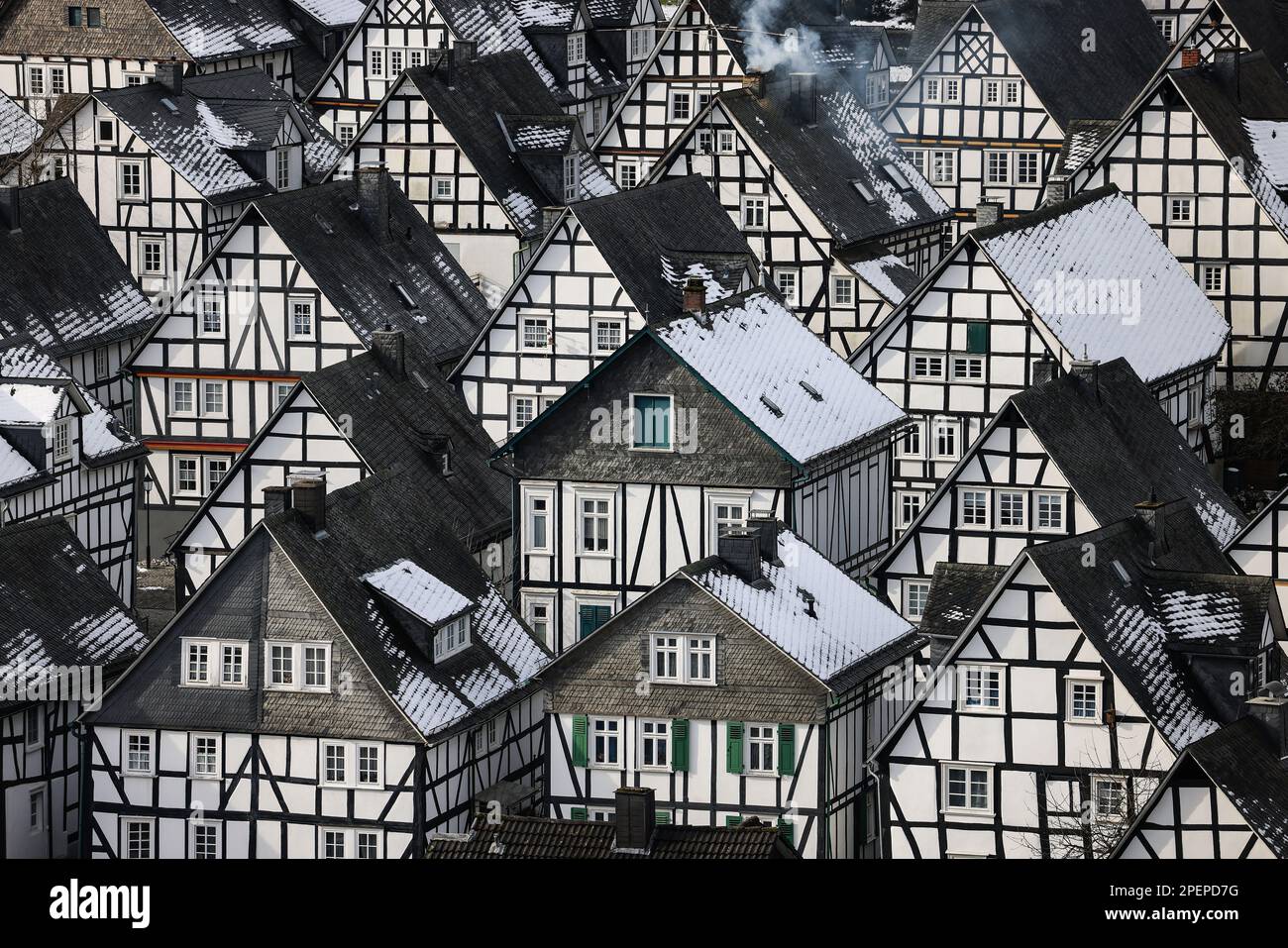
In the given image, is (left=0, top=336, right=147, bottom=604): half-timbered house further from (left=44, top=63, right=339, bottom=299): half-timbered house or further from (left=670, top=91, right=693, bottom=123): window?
(left=670, top=91, right=693, bottom=123): window

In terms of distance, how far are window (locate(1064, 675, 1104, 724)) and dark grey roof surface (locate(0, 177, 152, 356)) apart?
117 feet

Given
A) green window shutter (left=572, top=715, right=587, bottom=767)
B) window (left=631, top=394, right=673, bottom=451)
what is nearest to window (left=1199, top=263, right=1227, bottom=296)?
window (left=631, top=394, right=673, bottom=451)

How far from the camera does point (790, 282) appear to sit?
288ft

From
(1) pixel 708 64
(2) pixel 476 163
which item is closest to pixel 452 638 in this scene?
(2) pixel 476 163

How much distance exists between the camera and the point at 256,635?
181ft

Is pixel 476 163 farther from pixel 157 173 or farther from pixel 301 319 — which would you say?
pixel 301 319

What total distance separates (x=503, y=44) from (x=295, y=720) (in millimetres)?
57563

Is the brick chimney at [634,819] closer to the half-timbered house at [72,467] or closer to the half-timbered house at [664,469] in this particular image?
the half-timbered house at [664,469]

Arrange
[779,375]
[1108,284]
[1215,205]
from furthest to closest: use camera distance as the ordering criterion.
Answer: [1215,205] < [1108,284] < [779,375]

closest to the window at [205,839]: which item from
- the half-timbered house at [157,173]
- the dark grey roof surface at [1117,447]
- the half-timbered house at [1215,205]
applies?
the dark grey roof surface at [1117,447]

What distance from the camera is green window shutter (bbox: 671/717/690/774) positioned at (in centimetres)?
5662

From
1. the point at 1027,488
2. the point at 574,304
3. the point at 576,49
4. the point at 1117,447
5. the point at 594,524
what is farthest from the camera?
the point at 576,49

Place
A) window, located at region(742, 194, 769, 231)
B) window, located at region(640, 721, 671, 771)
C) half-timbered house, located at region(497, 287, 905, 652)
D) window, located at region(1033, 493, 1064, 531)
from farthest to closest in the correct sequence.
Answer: window, located at region(742, 194, 769, 231) → window, located at region(1033, 493, 1064, 531) → half-timbered house, located at region(497, 287, 905, 652) → window, located at region(640, 721, 671, 771)

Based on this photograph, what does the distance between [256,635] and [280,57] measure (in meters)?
65.4
